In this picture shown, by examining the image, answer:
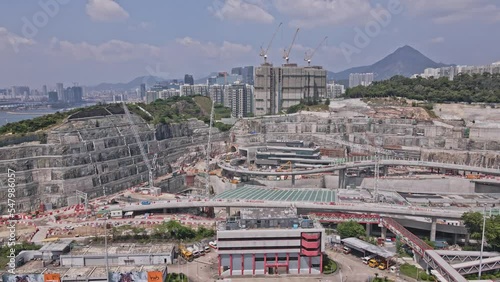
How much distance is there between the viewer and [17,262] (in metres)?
40.1

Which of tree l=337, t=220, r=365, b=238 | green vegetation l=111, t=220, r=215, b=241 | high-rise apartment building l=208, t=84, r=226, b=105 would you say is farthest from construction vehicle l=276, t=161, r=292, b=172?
high-rise apartment building l=208, t=84, r=226, b=105

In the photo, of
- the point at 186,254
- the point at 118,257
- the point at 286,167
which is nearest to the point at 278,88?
the point at 286,167

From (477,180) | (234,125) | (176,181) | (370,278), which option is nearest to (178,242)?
(370,278)

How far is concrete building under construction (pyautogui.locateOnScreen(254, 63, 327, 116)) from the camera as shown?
13786 cm

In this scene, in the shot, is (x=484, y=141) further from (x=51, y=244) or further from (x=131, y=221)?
(x=51, y=244)

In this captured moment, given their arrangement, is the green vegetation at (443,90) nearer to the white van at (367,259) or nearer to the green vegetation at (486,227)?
the green vegetation at (486,227)

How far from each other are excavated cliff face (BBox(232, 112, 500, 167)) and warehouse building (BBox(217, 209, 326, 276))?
50.3m

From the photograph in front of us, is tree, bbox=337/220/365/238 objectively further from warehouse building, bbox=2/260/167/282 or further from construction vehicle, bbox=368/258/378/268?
warehouse building, bbox=2/260/167/282

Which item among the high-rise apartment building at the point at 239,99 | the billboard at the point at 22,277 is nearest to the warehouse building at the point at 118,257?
the billboard at the point at 22,277

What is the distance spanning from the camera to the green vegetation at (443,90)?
326 feet

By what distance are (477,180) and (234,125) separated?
196 feet

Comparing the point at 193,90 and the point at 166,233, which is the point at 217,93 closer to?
the point at 193,90

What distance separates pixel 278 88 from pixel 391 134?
57.7 meters

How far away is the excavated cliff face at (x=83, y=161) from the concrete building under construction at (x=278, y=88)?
6247 cm
